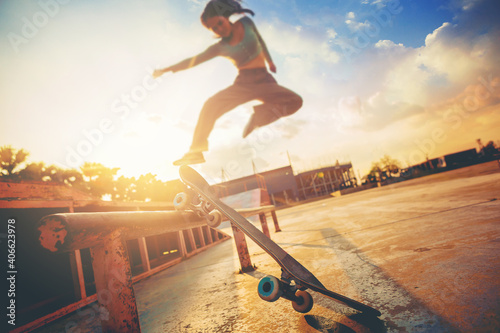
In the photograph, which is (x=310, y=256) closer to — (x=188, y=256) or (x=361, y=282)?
(x=361, y=282)

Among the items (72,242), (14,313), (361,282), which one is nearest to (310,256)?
(361,282)

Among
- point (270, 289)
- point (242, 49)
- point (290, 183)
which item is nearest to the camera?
point (270, 289)

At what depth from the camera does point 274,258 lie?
129 centimetres

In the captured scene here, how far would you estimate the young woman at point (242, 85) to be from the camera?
2.19 metres

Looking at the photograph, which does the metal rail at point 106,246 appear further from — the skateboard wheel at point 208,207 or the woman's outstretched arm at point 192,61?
the woman's outstretched arm at point 192,61

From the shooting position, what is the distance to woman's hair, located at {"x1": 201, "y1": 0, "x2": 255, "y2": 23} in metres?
1.96

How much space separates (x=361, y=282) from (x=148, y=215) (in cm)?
170

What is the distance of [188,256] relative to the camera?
6.14m

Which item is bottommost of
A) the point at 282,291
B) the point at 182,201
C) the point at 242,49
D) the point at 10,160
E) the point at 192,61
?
the point at 282,291

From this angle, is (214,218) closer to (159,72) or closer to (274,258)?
(274,258)

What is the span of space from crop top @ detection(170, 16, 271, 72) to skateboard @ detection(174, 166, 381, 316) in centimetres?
128

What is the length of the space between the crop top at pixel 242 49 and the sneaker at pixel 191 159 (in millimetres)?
979

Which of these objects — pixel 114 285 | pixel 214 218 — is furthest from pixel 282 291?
pixel 214 218

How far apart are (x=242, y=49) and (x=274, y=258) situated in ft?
6.77
